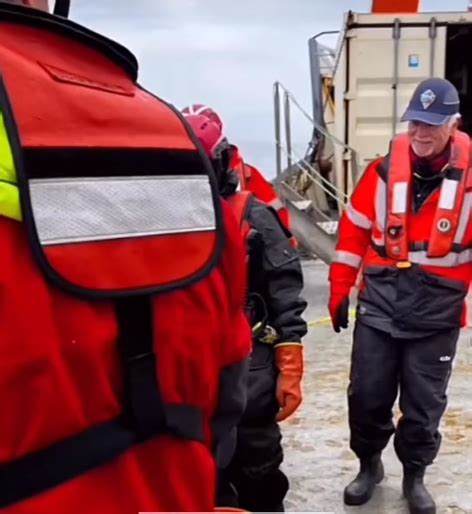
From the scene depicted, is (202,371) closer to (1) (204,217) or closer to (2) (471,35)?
(1) (204,217)

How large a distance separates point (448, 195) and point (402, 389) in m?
0.86

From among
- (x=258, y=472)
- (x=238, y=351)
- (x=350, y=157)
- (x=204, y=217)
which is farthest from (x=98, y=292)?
(x=350, y=157)

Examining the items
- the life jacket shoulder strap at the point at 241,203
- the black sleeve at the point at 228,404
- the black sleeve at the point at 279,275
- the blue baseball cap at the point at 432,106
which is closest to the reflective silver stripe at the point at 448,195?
the blue baseball cap at the point at 432,106

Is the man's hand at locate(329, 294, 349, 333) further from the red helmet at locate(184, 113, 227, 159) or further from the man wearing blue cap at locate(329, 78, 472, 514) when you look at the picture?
the red helmet at locate(184, 113, 227, 159)

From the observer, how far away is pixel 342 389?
218 inches

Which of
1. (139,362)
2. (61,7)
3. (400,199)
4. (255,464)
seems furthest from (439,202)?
(139,362)

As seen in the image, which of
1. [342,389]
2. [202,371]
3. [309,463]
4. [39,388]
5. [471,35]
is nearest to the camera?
[39,388]

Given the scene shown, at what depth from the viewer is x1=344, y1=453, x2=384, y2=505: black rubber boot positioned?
389 cm

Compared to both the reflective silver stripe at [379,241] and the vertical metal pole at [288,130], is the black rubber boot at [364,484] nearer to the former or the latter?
the reflective silver stripe at [379,241]

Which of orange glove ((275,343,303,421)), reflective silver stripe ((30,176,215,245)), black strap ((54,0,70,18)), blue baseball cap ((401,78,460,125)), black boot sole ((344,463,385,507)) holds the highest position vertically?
black strap ((54,0,70,18))

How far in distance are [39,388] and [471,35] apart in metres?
9.26

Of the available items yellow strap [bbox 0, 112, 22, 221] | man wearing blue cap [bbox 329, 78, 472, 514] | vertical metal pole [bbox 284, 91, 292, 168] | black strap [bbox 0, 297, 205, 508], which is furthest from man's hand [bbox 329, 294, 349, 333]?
vertical metal pole [bbox 284, 91, 292, 168]

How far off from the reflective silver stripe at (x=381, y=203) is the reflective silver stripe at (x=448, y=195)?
0.24 m

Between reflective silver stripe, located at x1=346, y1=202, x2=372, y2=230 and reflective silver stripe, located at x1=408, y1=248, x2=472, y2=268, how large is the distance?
28 centimetres
